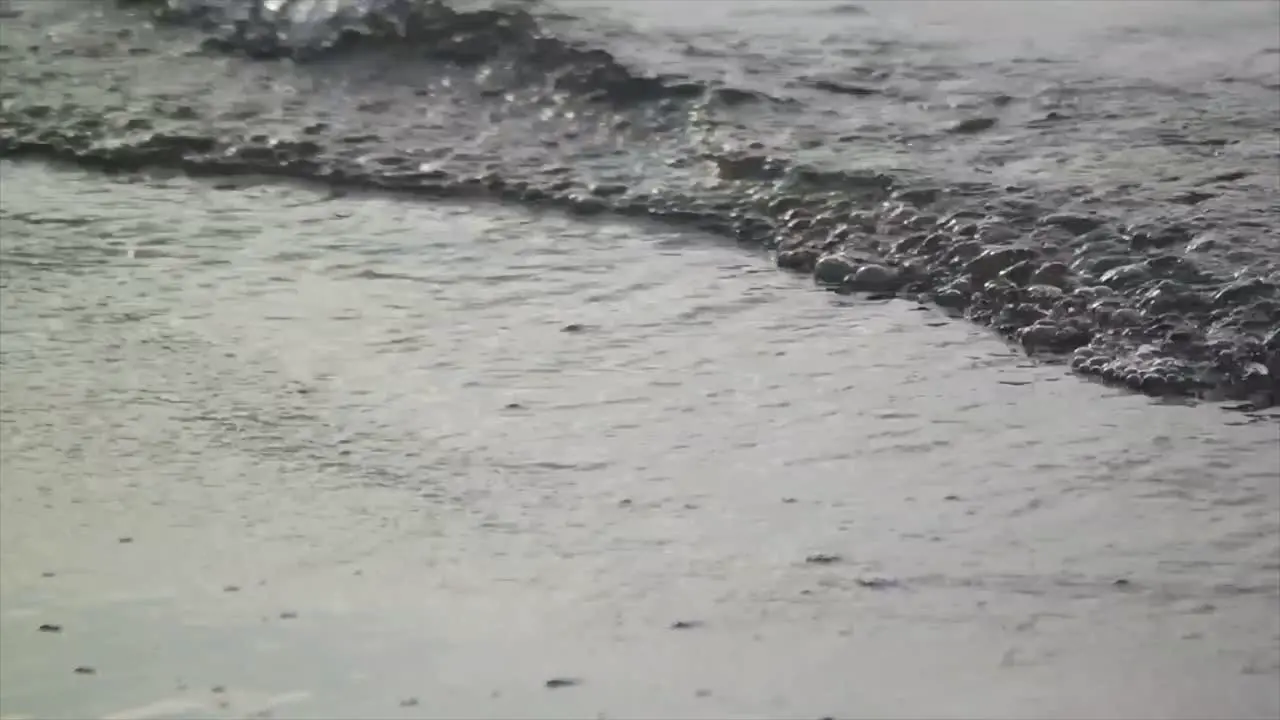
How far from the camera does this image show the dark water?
275cm

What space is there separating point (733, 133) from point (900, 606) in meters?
1.84

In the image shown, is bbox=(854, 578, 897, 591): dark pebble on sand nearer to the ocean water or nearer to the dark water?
the ocean water

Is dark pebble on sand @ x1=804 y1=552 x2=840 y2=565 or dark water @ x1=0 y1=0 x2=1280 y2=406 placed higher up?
dark water @ x1=0 y1=0 x2=1280 y2=406

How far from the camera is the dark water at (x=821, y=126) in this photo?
2.75 meters

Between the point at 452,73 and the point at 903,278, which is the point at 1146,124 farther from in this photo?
the point at 452,73

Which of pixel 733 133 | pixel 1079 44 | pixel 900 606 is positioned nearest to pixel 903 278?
pixel 733 133

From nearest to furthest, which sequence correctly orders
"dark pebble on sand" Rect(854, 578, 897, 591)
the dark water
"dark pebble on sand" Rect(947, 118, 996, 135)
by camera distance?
"dark pebble on sand" Rect(854, 578, 897, 591) < the dark water < "dark pebble on sand" Rect(947, 118, 996, 135)

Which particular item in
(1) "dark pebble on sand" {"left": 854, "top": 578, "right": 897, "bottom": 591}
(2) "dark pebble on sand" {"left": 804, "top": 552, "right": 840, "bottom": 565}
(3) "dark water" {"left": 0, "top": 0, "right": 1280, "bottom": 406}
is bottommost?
(1) "dark pebble on sand" {"left": 854, "top": 578, "right": 897, "bottom": 591}

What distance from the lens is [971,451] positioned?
221 cm

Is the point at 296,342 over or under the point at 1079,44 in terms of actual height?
under

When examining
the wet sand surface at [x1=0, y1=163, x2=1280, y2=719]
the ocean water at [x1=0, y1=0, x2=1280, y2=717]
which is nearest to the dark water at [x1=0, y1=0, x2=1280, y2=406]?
the ocean water at [x1=0, y1=0, x2=1280, y2=717]

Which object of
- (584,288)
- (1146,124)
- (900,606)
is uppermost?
(1146,124)

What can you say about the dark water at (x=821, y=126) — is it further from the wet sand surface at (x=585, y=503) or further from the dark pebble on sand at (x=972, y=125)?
the wet sand surface at (x=585, y=503)

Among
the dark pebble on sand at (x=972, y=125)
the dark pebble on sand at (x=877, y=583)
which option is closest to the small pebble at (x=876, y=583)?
the dark pebble on sand at (x=877, y=583)
